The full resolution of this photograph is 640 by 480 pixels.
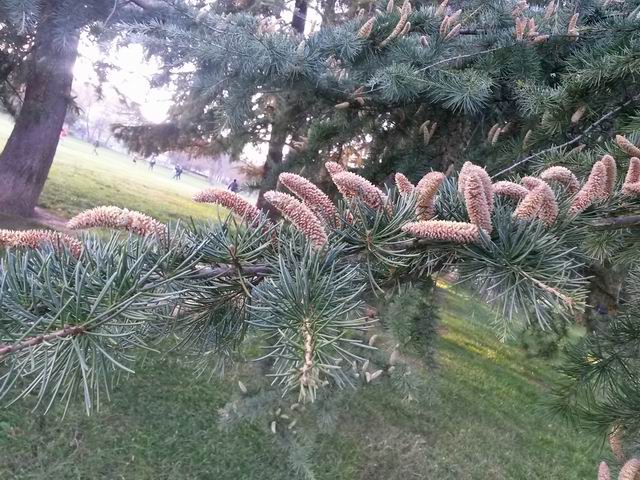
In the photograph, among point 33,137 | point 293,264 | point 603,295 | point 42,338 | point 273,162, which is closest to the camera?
point 42,338

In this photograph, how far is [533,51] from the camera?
2.16m

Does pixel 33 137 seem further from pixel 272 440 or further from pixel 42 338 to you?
pixel 42 338

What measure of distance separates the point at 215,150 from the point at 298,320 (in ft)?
27.8

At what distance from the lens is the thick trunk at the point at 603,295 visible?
9.08 feet

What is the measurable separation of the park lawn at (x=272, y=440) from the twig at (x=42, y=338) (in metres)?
1.86

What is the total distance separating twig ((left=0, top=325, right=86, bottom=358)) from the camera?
489mm

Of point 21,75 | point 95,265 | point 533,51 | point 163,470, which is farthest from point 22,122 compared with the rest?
point 95,265

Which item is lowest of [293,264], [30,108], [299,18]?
[293,264]

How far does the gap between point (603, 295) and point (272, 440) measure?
7.94 feet

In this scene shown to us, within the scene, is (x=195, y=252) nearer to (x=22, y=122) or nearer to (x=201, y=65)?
(x=201, y=65)

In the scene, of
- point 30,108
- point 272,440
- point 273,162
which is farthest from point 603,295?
point 30,108

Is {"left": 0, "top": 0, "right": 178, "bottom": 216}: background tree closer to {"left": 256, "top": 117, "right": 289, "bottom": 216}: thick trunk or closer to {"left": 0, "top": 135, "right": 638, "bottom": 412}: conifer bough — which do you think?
{"left": 256, "top": 117, "right": 289, "bottom": 216}: thick trunk

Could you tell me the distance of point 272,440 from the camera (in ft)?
9.92

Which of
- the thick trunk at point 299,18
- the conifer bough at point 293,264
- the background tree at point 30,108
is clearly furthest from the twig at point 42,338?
the thick trunk at point 299,18
